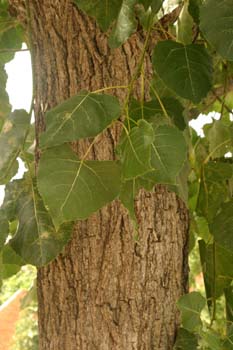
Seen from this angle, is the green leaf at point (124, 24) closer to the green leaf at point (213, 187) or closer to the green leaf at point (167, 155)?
the green leaf at point (167, 155)

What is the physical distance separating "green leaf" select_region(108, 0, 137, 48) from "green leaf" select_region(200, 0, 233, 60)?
0.10 meters

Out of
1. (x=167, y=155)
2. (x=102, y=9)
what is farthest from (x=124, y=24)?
(x=167, y=155)

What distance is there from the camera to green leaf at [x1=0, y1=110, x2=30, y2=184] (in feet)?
2.54

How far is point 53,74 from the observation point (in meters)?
0.85


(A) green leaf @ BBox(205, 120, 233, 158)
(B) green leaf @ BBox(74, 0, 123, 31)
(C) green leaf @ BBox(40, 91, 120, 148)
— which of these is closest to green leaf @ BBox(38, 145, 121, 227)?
(C) green leaf @ BBox(40, 91, 120, 148)

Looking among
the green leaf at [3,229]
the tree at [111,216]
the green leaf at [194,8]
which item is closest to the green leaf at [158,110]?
the tree at [111,216]

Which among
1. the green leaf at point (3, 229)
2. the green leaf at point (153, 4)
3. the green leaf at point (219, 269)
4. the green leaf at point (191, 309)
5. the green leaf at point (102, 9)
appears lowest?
the green leaf at point (191, 309)

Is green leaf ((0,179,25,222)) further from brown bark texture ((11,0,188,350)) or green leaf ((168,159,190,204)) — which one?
green leaf ((168,159,190,204))

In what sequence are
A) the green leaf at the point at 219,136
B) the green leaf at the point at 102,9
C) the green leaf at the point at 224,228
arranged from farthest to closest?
the green leaf at the point at 219,136 → the green leaf at the point at 224,228 → the green leaf at the point at 102,9

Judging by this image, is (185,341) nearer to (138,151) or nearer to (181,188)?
(181,188)

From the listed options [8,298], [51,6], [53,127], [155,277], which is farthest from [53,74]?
[8,298]

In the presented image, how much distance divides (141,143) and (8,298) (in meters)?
3.18

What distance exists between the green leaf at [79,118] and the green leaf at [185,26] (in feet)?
0.45

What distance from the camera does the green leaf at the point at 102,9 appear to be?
709 mm
